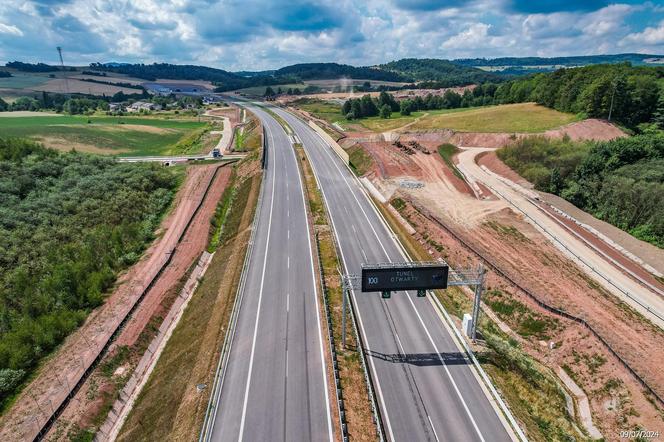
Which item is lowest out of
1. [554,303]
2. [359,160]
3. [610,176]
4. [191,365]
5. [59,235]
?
[554,303]

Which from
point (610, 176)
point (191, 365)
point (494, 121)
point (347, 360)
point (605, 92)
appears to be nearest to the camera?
point (347, 360)

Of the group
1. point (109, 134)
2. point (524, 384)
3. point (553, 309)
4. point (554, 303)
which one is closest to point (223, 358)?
point (524, 384)

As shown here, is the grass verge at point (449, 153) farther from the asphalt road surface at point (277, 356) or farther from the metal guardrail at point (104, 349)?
the metal guardrail at point (104, 349)

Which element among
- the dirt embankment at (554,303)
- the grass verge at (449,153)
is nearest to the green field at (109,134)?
the grass verge at (449,153)

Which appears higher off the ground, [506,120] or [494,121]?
[506,120]

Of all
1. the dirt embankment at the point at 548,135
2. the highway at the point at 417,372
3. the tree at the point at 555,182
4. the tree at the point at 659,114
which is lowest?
the highway at the point at 417,372

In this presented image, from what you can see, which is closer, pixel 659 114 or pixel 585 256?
pixel 585 256

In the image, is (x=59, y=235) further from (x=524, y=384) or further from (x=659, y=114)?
(x=659, y=114)
